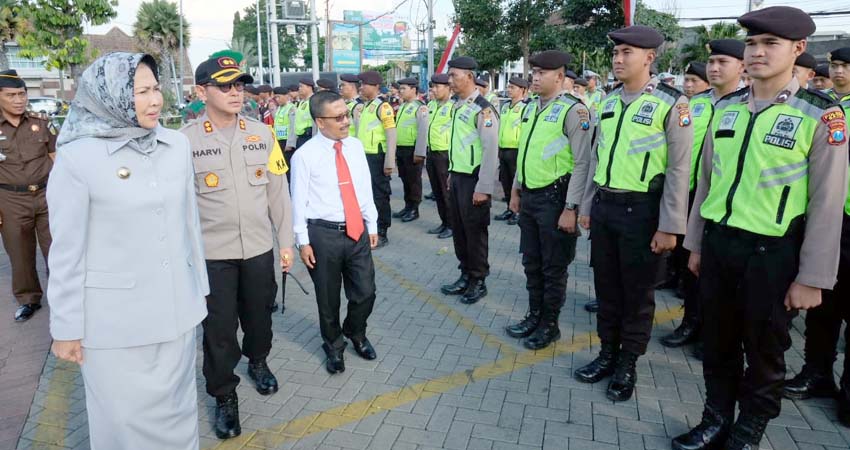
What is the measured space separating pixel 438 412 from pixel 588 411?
0.93m

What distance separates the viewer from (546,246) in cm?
427

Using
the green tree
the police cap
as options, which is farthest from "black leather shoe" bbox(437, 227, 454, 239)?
the green tree

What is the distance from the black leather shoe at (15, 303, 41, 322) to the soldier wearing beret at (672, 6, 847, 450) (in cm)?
569

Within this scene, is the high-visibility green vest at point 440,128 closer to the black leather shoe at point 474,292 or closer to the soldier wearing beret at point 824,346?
the black leather shoe at point 474,292

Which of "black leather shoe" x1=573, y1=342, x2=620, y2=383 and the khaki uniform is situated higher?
the khaki uniform

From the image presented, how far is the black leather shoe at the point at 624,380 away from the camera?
3570 millimetres

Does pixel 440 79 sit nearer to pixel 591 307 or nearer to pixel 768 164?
pixel 591 307

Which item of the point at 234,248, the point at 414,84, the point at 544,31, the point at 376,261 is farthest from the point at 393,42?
the point at 234,248

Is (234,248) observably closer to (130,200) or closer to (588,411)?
(130,200)

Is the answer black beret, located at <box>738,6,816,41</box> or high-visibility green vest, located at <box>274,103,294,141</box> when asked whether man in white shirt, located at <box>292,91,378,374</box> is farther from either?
high-visibility green vest, located at <box>274,103,294,141</box>

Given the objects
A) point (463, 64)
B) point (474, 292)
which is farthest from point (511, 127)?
point (474, 292)

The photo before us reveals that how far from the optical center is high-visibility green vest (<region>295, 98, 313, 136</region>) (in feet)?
31.9

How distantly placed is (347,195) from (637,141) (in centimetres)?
191

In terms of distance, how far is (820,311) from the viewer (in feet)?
11.5
